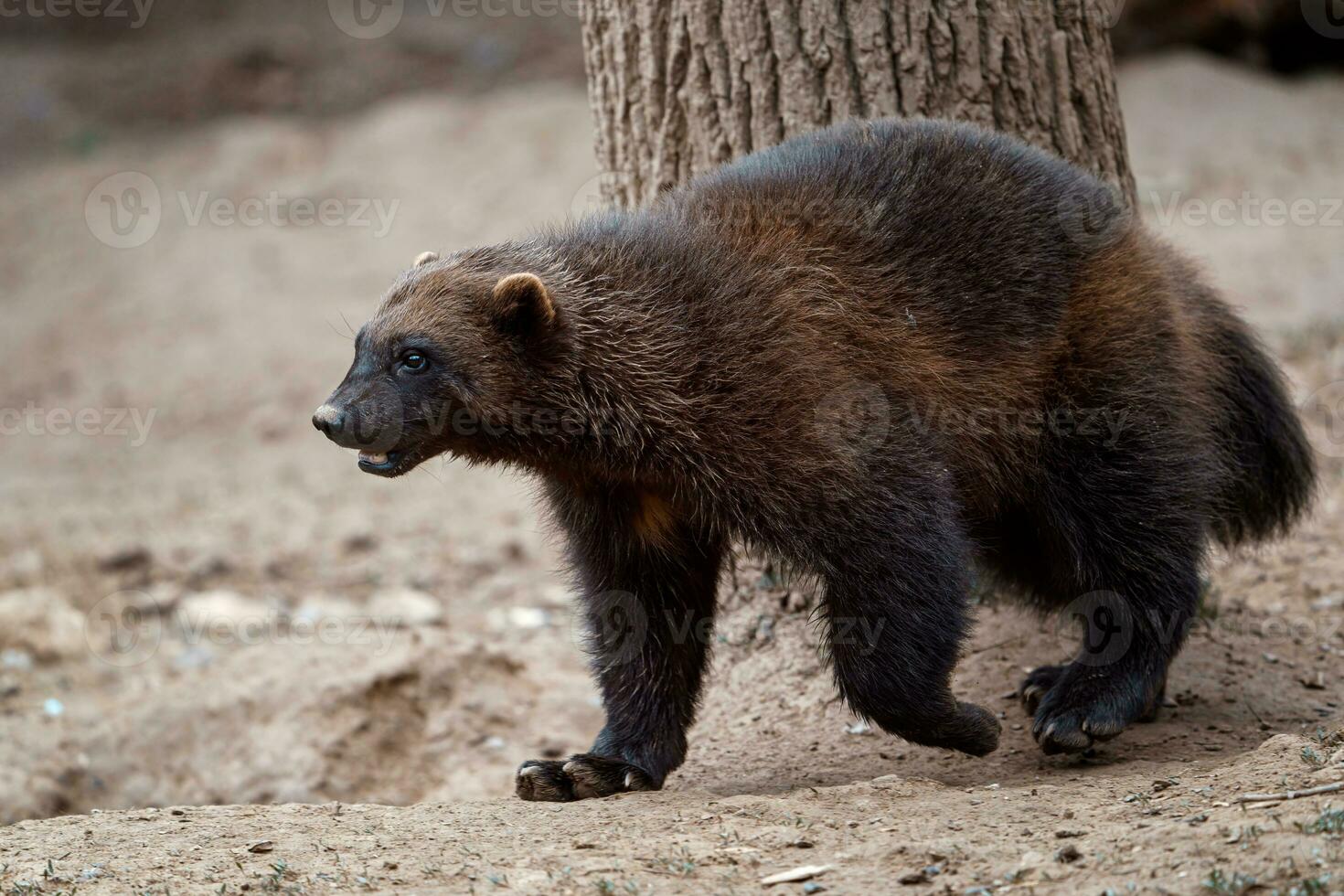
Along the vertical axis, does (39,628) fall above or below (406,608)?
above

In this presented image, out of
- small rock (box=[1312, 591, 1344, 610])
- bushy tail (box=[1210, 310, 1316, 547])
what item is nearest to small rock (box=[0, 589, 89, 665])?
bushy tail (box=[1210, 310, 1316, 547])

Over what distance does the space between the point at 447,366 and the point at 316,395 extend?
794cm

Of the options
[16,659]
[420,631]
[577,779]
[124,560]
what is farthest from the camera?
[124,560]

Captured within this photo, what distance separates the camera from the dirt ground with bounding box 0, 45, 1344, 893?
358 centimetres

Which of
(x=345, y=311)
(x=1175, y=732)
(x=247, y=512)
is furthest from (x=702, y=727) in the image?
(x=345, y=311)

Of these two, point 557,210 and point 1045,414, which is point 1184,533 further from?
point 557,210

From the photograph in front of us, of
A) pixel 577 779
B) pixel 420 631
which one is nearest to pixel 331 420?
pixel 577 779

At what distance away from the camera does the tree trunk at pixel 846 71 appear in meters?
5.28

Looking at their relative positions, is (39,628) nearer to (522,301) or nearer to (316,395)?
(316,395)

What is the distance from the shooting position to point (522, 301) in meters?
4.28

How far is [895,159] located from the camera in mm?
4691

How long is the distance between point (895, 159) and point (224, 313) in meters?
9.96

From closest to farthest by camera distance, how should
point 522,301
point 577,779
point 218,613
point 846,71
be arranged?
1. point 522,301
2. point 577,779
3. point 846,71
4. point 218,613

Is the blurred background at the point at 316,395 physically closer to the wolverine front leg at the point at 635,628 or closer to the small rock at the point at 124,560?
the small rock at the point at 124,560
